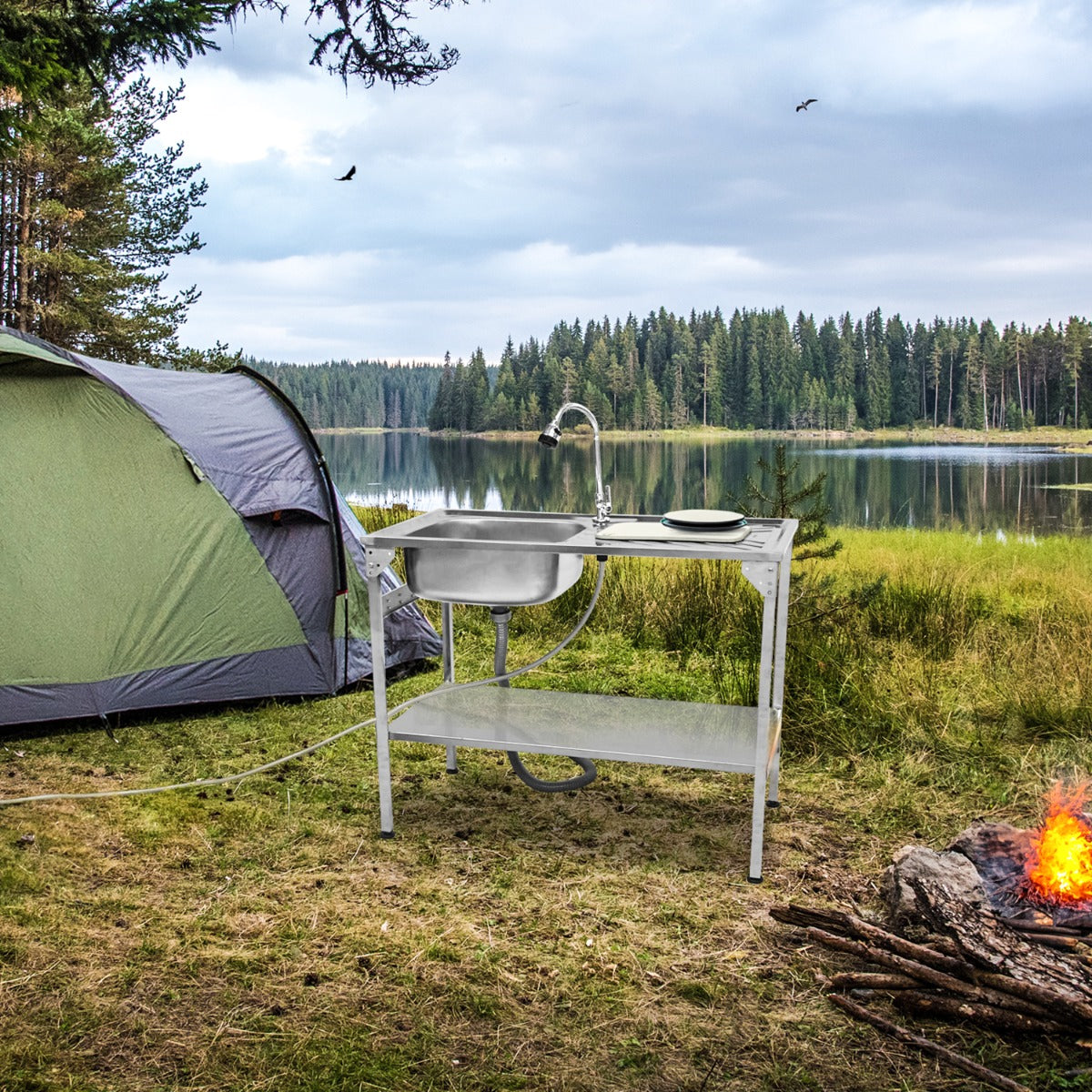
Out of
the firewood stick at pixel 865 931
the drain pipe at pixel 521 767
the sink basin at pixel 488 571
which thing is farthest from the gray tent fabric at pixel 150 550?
the firewood stick at pixel 865 931

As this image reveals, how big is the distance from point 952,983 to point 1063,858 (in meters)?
0.55

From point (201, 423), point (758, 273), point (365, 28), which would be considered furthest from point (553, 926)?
point (758, 273)

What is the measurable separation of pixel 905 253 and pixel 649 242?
11.7m

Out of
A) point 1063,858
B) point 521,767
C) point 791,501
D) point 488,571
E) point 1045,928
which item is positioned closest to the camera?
point 1045,928

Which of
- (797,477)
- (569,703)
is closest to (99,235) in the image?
(797,477)

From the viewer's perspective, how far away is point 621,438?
47.0 m

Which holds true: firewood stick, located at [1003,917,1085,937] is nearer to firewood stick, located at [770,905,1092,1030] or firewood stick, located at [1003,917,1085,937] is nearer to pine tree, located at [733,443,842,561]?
firewood stick, located at [770,905,1092,1030]

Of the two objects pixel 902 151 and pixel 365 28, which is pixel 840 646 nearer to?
pixel 365 28

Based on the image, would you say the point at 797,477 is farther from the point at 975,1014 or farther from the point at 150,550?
the point at 975,1014

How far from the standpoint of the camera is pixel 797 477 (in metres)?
19.7

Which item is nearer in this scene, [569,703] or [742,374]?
[569,703]

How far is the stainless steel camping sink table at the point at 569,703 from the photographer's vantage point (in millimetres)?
2906

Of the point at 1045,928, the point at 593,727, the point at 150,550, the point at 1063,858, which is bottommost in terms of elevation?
the point at 1045,928

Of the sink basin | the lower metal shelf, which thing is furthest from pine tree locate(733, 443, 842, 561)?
the sink basin
